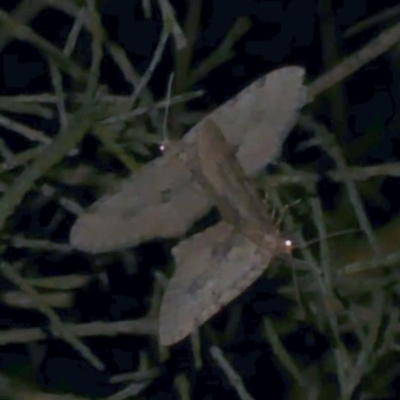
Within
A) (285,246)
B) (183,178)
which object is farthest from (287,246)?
(183,178)

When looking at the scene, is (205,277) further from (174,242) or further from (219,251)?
(174,242)

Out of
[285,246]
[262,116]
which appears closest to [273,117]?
[262,116]

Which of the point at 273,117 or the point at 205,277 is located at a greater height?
the point at 273,117

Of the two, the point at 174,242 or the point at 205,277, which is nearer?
the point at 205,277

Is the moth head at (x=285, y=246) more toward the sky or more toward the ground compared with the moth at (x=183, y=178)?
more toward the ground

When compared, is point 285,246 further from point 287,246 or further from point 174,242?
point 174,242
